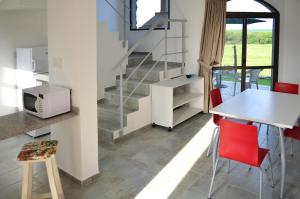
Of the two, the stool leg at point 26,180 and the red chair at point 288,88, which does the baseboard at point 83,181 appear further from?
the red chair at point 288,88

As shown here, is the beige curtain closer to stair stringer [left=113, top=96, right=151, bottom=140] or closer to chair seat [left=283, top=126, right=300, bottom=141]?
stair stringer [left=113, top=96, right=151, bottom=140]

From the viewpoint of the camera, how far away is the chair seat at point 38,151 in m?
2.50

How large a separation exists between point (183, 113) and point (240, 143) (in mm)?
2854

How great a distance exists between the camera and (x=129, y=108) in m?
4.94

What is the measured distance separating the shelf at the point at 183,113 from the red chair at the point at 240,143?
88.4 inches

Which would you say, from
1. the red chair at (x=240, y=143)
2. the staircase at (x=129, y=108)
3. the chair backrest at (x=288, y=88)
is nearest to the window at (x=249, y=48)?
the staircase at (x=129, y=108)

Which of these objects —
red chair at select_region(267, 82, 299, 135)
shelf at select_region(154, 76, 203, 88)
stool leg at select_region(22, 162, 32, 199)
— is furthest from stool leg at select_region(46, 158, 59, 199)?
red chair at select_region(267, 82, 299, 135)

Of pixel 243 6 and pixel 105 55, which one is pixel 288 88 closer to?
pixel 243 6

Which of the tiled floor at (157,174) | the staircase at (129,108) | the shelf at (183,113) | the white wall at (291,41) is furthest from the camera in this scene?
the white wall at (291,41)

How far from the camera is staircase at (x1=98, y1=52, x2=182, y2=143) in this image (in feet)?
14.8

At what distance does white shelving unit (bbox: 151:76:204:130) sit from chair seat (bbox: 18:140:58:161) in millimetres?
2449

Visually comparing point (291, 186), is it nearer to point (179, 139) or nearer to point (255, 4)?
point (179, 139)

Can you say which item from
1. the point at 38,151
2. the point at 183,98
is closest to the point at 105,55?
the point at 183,98

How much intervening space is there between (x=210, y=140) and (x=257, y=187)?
142 centimetres
